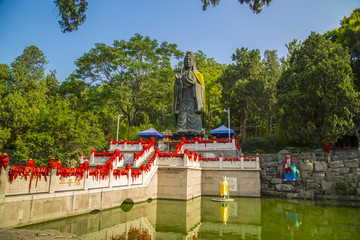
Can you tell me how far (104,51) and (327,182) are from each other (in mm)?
23131

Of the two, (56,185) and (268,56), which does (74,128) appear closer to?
(56,185)

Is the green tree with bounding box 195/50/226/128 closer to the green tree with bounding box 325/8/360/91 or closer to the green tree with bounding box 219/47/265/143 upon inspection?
the green tree with bounding box 219/47/265/143

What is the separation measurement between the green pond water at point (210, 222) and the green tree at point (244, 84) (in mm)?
17223

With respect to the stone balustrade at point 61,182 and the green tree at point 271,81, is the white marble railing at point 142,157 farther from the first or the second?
the green tree at point 271,81

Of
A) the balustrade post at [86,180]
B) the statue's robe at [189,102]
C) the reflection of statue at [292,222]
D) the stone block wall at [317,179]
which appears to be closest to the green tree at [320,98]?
the stone block wall at [317,179]

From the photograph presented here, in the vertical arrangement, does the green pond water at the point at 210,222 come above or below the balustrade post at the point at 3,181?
below

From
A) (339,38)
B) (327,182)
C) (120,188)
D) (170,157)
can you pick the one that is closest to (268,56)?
(339,38)

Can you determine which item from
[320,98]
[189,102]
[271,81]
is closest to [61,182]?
[189,102]

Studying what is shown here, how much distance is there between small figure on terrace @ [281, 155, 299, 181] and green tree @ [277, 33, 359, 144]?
352 cm

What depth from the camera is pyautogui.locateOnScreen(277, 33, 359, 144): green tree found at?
59.6 ft

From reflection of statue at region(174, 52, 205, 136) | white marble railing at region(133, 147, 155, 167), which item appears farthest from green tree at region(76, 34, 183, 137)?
white marble railing at region(133, 147, 155, 167)

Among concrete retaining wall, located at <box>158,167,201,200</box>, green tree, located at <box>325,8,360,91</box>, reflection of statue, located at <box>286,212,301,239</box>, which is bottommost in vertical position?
reflection of statue, located at <box>286,212,301,239</box>

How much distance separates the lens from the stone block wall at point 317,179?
16.0 m

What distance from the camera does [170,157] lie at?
45.1 ft
